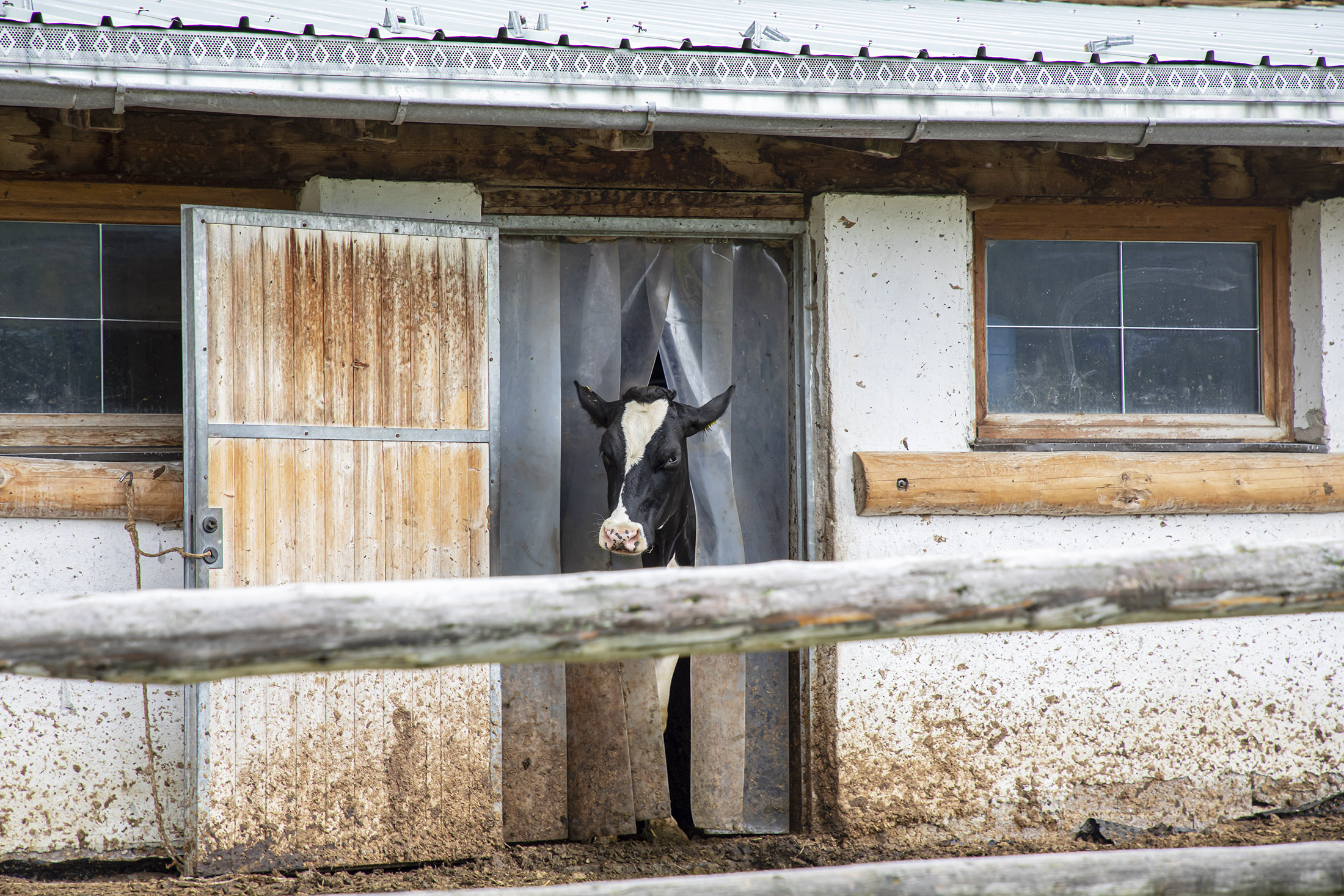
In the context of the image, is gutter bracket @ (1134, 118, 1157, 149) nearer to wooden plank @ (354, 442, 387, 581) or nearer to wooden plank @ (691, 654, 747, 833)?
wooden plank @ (691, 654, 747, 833)

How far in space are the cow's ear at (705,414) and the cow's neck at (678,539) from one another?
22 centimetres

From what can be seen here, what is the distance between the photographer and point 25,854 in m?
3.43

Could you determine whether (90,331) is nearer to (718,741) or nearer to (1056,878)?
(718,741)

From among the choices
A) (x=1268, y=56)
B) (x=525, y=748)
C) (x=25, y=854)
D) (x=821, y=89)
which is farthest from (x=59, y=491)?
(x=1268, y=56)

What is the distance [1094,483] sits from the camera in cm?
384

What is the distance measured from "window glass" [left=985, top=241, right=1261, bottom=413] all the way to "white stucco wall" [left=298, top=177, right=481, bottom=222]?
207cm

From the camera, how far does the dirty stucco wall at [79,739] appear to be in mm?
3428

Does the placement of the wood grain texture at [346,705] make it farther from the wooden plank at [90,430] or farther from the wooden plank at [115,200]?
the wooden plank at [115,200]

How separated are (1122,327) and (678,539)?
2.01m

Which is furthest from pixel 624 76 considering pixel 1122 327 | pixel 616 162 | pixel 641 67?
pixel 1122 327

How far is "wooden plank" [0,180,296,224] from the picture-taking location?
3.60 m

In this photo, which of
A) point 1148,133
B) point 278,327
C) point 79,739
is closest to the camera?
point 1148,133

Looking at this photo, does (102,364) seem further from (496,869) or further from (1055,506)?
(1055,506)

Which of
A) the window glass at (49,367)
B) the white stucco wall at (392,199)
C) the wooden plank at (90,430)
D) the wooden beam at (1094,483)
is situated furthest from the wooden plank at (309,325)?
the wooden beam at (1094,483)
